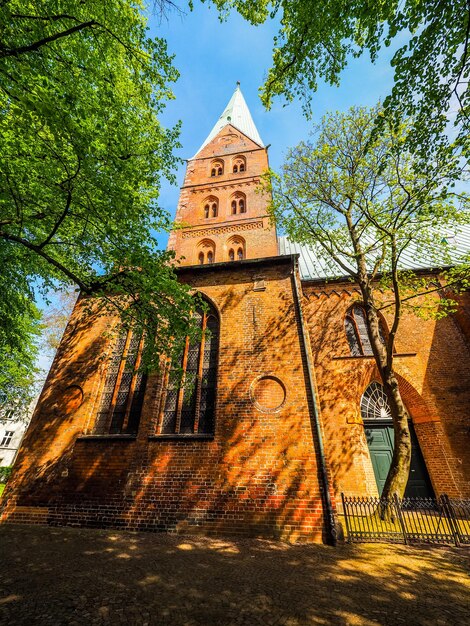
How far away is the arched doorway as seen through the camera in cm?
895

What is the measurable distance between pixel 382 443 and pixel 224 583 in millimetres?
8152

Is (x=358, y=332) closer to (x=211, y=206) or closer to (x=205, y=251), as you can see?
(x=205, y=251)

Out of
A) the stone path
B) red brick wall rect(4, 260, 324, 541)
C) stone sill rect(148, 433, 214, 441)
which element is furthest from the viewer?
stone sill rect(148, 433, 214, 441)

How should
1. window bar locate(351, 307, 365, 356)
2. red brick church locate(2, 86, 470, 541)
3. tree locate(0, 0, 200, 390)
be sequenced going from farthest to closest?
window bar locate(351, 307, 365, 356), red brick church locate(2, 86, 470, 541), tree locate(0, 0, 200, 390)

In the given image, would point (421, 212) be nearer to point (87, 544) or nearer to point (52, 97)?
point (52, 97)

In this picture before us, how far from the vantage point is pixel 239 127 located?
20.8 m

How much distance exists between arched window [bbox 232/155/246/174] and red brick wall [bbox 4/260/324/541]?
13.3 m

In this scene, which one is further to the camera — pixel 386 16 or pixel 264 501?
pixel 264 501

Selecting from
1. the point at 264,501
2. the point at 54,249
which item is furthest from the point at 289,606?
the point at 54,249

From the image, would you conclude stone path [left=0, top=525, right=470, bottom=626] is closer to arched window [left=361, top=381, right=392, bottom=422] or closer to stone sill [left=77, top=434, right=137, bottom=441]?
stone sill [left=77, top=434, right=137, bottom=441]

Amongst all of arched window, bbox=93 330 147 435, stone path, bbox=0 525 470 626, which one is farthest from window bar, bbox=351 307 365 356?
arched window, bbox=93 330 147 435

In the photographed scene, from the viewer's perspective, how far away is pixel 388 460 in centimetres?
929

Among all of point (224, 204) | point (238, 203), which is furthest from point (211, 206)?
point (238, 203)

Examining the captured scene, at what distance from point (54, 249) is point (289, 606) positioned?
956 cm
